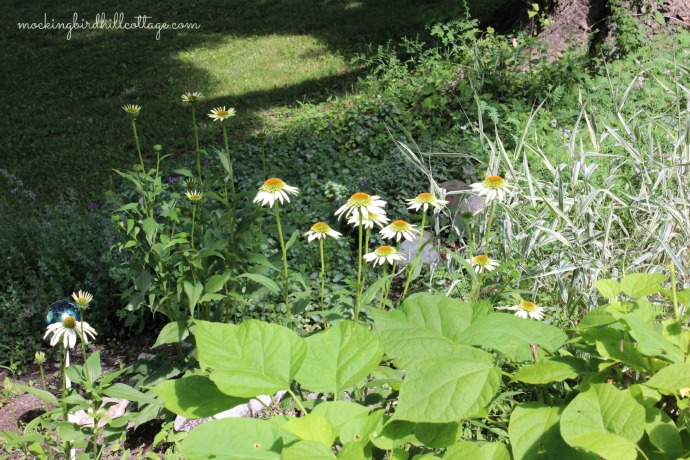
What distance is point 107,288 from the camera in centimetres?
348

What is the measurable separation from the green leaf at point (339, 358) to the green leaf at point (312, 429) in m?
0.12

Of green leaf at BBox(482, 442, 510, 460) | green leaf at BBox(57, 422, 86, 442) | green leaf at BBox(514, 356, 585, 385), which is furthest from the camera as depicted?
green leaf at BBox(57, 422, 86, 442)

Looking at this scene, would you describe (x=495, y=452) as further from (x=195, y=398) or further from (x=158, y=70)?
(x=158, y=70)

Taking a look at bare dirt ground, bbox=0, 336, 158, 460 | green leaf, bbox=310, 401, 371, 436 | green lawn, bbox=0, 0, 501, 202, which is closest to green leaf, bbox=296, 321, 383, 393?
green leaf, bbox=310, 401, 371, 436

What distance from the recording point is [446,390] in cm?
108

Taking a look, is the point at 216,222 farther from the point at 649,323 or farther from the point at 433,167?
the point at 649,323

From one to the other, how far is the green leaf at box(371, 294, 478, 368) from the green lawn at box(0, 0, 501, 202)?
4.07 metres

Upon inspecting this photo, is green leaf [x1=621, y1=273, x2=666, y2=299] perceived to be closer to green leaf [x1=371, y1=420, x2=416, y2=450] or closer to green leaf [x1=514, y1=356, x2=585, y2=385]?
green leaf [x1=514, y1=356, x2=585, y2=385]

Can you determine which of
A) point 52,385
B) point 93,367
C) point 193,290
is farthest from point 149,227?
point 52,385

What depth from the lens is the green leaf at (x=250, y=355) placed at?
1122 millimetres

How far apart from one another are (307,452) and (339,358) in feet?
0.82

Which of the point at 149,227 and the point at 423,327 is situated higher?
the point at 423,327

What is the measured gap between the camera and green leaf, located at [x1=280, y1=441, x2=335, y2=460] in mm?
975

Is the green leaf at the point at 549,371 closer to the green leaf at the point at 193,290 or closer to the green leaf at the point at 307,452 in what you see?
the green leaf at the point at 307,452
